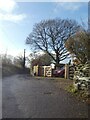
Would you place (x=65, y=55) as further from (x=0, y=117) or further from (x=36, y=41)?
(x=0, y=117)

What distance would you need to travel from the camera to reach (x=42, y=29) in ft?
198

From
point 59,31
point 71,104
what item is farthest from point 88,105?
point 59,31

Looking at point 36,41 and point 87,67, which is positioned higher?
point 36,41

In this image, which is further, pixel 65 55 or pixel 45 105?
pixel 65 55

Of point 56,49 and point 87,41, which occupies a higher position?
point 56,49

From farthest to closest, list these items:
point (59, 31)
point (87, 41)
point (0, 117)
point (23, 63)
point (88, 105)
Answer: point (23, 63), point (59, 31), point (87, 41), point (88, 105), point (0, 117)

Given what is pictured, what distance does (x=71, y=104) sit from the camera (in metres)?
10.1

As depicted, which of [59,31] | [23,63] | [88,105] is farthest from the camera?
[23,63]

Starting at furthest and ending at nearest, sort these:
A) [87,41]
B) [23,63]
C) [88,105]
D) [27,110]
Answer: [23,63]
[87,41]
[88,105]
[27,110]

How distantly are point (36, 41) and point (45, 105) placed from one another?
171 ft

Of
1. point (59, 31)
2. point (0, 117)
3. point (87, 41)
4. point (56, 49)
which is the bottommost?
point (0, 117)

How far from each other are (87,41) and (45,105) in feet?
17.7

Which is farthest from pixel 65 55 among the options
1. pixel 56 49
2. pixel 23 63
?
pixel 23 63

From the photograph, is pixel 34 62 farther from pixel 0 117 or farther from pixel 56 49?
pixel 0 117
